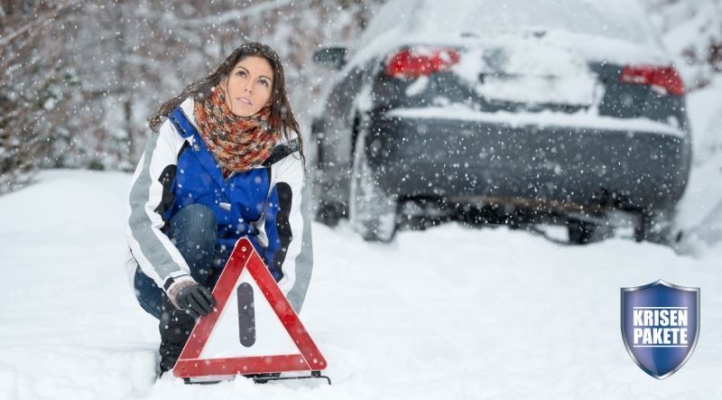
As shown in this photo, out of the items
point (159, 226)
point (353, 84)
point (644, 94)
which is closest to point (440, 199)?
point (353, 84)

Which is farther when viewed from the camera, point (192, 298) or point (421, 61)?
point (421, 61)

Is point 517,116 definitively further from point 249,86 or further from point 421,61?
point 249,86

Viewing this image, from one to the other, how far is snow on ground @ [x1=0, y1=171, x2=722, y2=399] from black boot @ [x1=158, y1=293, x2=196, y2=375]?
84 millimetres


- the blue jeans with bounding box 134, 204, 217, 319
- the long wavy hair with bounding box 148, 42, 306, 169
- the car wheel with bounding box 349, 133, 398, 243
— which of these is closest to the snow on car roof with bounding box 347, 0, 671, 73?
the car wheel with bounding box 349, 133, 398, 243

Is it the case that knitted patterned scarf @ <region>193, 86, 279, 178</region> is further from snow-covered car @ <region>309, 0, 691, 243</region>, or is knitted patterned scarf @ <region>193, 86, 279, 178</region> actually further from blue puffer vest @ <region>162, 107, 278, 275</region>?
snow-covered car @ <region>309, 0, 691, 243</region>

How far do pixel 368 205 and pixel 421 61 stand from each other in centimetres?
86

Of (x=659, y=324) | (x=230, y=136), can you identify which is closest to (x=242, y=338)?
(x=230, y=136)

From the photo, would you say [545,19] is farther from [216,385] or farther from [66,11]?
[66,11]

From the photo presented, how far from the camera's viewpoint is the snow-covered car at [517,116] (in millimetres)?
4492

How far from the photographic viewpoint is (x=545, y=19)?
4.78 meters

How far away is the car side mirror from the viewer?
556cm

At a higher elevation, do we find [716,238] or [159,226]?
[159,226]

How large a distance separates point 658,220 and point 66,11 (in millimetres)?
5205

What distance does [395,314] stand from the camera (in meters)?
3.89
